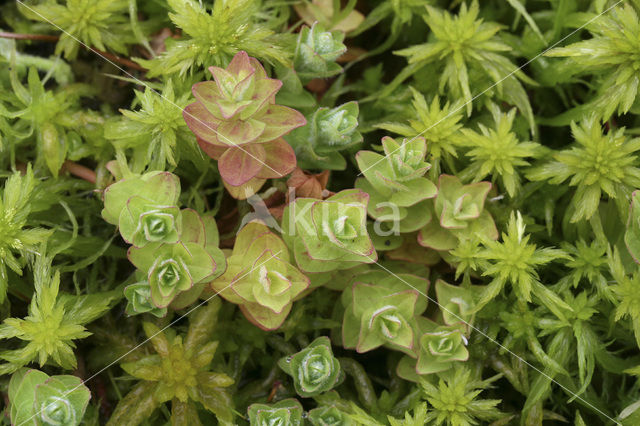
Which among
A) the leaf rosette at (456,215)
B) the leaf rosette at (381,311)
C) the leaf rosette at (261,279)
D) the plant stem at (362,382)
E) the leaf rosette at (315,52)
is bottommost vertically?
the plant stem at (362,382)

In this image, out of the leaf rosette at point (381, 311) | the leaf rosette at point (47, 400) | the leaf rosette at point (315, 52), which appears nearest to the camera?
the leaf rosette at point (47, 400)

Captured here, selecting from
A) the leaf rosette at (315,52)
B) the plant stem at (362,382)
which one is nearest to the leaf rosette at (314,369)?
the plant stem at (362,382)

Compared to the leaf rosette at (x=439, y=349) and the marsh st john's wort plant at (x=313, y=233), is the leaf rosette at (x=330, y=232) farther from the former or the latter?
the leaf rosette at (x=439, y=349)

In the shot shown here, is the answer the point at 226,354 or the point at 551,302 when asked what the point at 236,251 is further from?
the point at 551,302

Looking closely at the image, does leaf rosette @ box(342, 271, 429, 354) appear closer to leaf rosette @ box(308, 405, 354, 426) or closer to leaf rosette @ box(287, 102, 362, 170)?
leaf rosette @ box(308, 405, 354, 426)

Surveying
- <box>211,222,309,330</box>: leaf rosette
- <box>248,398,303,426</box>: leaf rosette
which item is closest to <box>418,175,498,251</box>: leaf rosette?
<box>211,222,309,330</box>: leaf rosette

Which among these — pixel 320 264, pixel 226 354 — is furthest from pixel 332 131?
pixel 226 354
